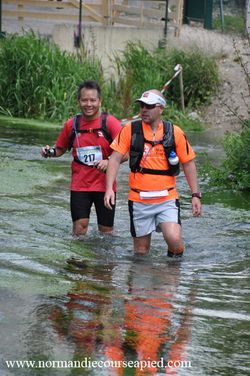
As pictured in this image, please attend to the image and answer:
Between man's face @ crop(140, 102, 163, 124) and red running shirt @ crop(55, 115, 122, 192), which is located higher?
man's face @ crop(140, 102, 163, 124)

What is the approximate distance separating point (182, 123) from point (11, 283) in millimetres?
16420

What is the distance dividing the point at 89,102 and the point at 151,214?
1.30m

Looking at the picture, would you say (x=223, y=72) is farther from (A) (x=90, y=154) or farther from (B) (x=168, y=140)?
(B) (x=168, y=140)

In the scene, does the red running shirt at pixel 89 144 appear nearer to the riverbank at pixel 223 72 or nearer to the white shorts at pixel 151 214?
the white shorts at pixel 151 214

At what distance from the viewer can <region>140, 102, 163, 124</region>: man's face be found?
9086 millimetres

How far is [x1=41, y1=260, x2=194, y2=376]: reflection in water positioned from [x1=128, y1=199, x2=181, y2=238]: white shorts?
561 millimetres

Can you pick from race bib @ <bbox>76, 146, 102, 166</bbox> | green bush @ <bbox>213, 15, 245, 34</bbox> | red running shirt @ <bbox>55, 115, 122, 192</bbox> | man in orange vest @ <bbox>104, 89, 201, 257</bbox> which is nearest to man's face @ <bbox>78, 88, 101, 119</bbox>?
red running shirt @ <bbox>55, 115, 122, 192</bbox>

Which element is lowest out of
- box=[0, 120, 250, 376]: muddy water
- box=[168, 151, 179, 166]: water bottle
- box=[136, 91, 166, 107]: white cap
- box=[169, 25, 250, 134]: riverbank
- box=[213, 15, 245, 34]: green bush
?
box=[169, 25, 250, 134]: riverbank

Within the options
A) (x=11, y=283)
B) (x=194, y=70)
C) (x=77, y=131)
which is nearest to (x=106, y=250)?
(x=77, y=131)

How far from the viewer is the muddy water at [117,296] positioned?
6129 millimetres

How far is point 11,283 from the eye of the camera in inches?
306

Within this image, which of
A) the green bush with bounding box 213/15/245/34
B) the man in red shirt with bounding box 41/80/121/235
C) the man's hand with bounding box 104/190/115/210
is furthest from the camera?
the green bush with bounding box 213/15/245/34

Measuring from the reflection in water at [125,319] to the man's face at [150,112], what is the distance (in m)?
1.42

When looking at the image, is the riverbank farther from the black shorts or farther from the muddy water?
the black shorts
